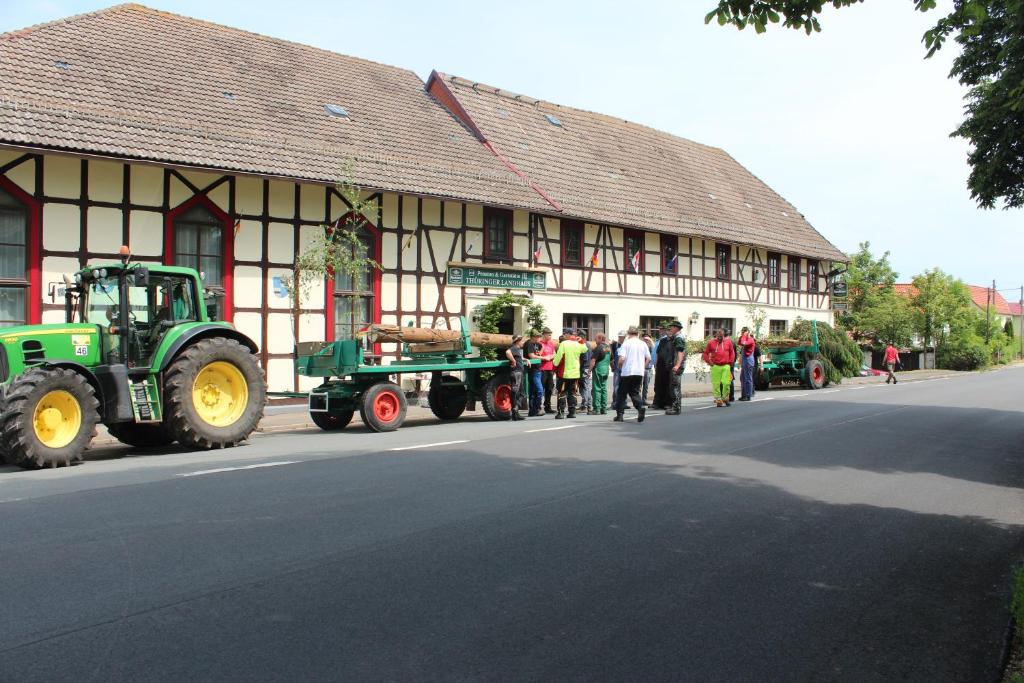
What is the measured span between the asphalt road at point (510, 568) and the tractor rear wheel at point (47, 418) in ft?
1.50

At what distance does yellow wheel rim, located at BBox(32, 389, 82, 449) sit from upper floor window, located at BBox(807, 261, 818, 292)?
111ft

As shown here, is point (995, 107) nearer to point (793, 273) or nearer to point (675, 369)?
point (675, 369)

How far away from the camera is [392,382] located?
45.8ft

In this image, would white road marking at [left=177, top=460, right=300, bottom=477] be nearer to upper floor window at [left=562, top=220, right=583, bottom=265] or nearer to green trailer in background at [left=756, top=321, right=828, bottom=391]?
upper floor window at [left=562, top=220, right=583, bottom=265]

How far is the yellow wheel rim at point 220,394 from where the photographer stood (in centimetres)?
1148

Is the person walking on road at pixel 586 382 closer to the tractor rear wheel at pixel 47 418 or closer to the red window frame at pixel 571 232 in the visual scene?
the red window frame at pixel 571 232

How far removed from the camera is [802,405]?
17812mm

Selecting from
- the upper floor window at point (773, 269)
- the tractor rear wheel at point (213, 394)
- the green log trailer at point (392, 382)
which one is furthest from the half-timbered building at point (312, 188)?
the green log trailer at point (392, 382)

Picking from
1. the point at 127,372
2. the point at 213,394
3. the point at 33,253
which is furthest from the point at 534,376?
the point at 33,253

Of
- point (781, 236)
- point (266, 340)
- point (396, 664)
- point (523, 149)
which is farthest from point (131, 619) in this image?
point (781, 236)

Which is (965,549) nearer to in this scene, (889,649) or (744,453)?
(889,649)

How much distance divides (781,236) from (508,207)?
677 inches

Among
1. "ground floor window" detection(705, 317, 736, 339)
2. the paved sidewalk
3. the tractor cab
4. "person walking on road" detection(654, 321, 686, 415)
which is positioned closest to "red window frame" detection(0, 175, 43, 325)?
the paved sidewalk

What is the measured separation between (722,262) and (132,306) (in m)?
25.1
